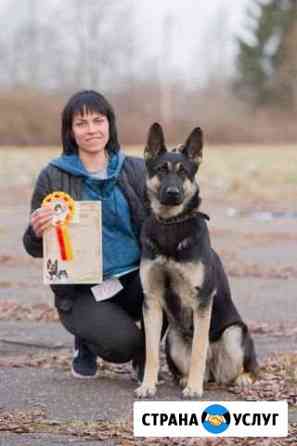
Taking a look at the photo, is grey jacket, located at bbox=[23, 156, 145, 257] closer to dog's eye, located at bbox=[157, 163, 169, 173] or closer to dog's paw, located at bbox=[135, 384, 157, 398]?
dog's eye, located at bbox=[157, 163, 169, 173]

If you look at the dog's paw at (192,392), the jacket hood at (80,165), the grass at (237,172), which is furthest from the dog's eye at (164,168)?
the grass at (237,172)

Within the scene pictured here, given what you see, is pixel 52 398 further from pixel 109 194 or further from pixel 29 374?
pixel 109 194

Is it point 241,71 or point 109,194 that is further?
point 241,71

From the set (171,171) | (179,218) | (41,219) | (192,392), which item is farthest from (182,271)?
(41,219)

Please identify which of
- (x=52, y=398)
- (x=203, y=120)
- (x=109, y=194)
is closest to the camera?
(x=52, y=398)

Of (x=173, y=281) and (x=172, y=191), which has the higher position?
(x=172, y=191)

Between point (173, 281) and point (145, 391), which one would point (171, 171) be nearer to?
point (173, 281)

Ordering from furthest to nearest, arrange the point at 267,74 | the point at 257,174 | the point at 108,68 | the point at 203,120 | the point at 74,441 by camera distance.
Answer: the point at 108,68 < the point at 267,74 < the point at 203,120 < the point at 257,174 < the point at 74,441

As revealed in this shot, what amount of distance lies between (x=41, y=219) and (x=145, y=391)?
1282 mm

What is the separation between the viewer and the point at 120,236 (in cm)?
633

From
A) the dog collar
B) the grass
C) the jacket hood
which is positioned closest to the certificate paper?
the jacket hood

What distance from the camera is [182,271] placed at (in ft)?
18.9

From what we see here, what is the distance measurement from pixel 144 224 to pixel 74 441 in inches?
64.6

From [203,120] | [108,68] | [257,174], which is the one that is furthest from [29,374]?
[108,68]
